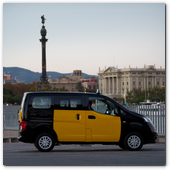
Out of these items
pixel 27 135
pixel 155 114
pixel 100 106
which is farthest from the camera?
pixel 155 114

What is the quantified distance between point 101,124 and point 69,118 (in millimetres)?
984

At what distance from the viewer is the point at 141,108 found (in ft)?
64.9

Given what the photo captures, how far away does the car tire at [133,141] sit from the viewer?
40.3 feet

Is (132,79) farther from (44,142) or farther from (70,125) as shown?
(44,142)

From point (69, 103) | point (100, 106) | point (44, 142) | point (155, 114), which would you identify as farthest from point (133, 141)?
point (155, 114)

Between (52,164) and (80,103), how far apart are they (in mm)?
3078

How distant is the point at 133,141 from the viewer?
40.6ft

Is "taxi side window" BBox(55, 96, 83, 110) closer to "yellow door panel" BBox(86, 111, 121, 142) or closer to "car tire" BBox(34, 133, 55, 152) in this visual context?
"yellow door panel" BBox(86, 111, 121, 142)

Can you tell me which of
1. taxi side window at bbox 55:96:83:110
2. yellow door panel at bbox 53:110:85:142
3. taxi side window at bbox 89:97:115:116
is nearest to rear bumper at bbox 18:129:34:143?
yellow door panel at bbox 53:110:85:142

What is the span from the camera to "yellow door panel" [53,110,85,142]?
1215 centimetres

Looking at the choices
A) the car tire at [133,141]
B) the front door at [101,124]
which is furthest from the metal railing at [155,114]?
the front door at [101,124]

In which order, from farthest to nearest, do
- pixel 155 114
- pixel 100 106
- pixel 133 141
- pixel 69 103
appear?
1. pixel 155 114
2. pixel 100 106
3. pixel 133 141
4. pixel 69 103

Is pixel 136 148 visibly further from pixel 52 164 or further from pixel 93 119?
pixel 52 164

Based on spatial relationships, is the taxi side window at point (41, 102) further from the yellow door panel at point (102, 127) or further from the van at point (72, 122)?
the yellow door panel at point (102, 127)
